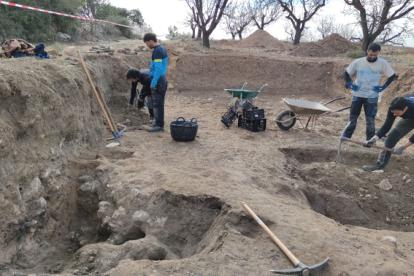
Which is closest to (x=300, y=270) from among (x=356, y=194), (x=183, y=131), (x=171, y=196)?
(x=171, y=196)

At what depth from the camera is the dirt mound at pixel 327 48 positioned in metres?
16.1

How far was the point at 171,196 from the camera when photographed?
3.45 m

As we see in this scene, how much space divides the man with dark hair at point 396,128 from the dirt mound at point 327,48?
11.9 metres

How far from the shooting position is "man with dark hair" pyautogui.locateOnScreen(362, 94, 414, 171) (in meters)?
4.29

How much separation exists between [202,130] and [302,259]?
15.0ft

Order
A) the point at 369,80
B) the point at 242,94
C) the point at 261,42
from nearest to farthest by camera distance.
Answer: the point at 369,80 → the point at 242,94 → the point at 261,42

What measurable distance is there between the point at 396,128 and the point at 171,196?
3836 millimetres

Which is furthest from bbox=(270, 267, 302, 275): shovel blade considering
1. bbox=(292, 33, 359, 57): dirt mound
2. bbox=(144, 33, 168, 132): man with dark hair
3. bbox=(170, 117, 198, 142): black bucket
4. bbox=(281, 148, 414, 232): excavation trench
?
bbox=(292, 33, 359, 57): dirt mound

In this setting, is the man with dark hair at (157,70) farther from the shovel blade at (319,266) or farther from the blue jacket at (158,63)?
the shovel blade at (319,266)

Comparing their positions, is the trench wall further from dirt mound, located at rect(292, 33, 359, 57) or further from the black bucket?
A: dirt mound, located at rect(292, 33, 359, 57)

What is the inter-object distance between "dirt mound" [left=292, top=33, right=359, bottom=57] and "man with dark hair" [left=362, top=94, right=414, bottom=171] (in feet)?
39.1

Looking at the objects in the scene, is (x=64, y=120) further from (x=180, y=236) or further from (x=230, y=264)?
(x=230, y=264)

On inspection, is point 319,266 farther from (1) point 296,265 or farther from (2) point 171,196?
(2) point 171,196

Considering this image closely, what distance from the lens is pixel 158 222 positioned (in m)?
3.28
